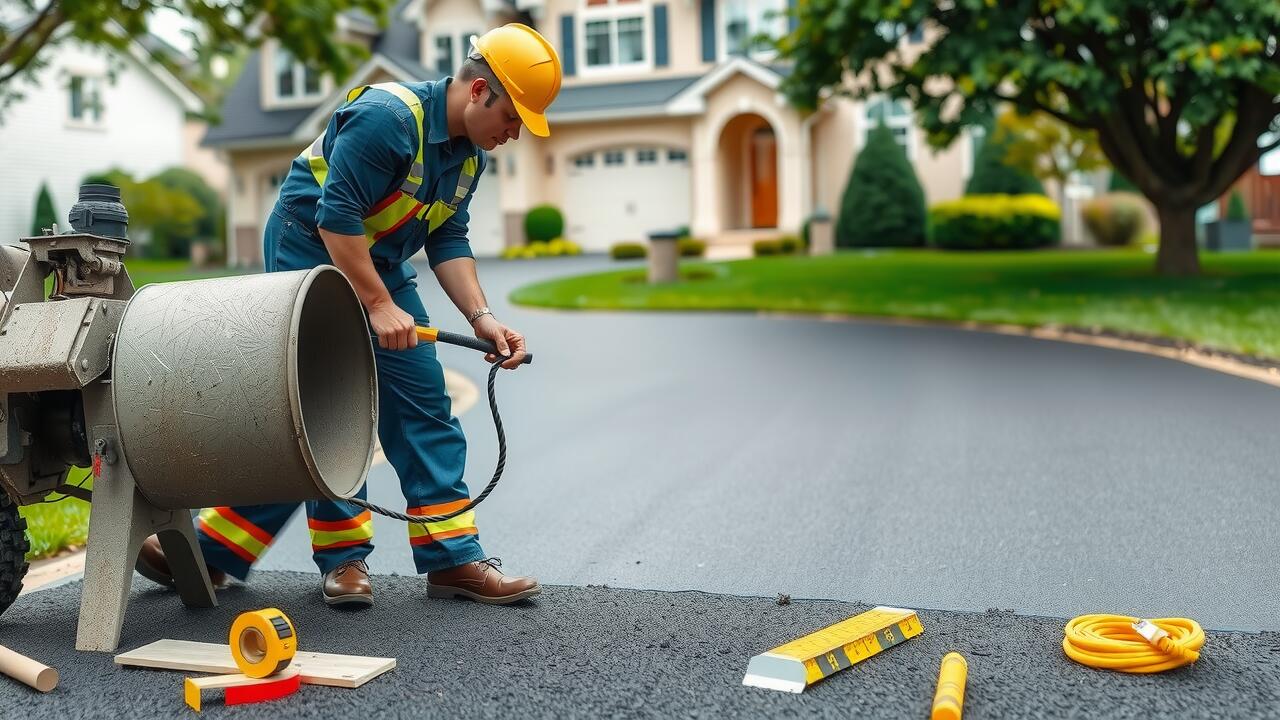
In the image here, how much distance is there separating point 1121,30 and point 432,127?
1280cm

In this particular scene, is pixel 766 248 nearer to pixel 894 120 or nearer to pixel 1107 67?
pixel 894 120

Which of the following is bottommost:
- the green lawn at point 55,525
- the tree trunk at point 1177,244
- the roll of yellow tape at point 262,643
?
the green lawn at point 55,525

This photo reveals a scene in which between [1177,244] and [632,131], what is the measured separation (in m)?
14.9

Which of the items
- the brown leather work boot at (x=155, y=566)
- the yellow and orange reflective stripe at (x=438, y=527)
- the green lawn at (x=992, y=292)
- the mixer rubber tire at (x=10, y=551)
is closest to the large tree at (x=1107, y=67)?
→ the green lawn at (x=992, y=292)

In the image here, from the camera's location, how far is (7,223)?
3128 centimetres

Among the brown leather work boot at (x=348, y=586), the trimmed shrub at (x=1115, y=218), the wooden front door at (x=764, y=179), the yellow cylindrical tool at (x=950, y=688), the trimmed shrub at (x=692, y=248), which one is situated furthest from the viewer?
the wooden front door at (x=764, y=179)

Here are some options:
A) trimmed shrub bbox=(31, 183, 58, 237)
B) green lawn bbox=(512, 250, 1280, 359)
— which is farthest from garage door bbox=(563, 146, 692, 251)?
trimmed shrub bbox=(31, 183, 58, 237)

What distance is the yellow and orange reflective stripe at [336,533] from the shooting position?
14.7 feet

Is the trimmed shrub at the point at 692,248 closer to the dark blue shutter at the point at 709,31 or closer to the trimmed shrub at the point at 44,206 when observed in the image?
the dark blue shutter at the point at 709,31

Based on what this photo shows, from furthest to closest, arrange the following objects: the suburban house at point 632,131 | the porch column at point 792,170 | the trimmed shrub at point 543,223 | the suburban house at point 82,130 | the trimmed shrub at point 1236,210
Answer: the suburban house at point 82,130 < the trimmed shrub at point 543,223 < the suburban house at point 632,131 < the porch column at point 792,170 < the trimmed shrub at point 1236,210

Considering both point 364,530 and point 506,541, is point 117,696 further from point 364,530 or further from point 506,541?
point 506,541

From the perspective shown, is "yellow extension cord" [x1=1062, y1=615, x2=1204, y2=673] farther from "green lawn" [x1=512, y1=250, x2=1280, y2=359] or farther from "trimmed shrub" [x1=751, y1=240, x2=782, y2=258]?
"trimmed shrub" [x1=751, y1=240, x2=782, y2=258]

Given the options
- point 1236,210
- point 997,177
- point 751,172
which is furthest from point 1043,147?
point 751,172

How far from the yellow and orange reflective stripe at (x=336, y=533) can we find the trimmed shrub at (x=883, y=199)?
80.1 ft
